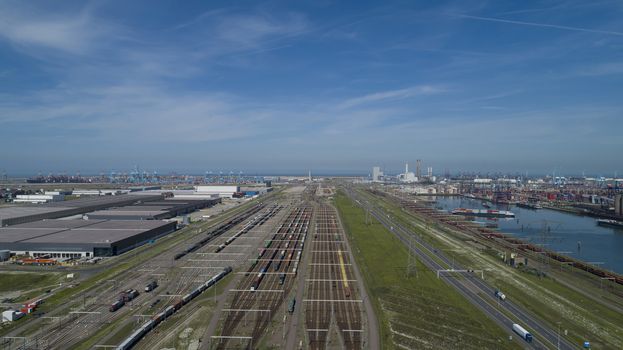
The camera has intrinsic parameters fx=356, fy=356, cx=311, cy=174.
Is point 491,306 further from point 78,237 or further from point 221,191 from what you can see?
point 221,191

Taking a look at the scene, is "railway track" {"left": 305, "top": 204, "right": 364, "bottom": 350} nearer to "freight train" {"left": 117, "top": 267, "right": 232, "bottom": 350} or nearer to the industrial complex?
"freight train" {"left": 117, "top": 267, "right": 232, "bottom": 350}

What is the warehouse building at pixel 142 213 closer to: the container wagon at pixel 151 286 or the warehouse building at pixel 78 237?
the warehouse building at pixel 78 237

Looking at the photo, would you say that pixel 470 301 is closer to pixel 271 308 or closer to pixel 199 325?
pixel 271 308

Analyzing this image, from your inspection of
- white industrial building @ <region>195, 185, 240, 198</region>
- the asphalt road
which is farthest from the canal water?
white industrial building @ <region>195, 185, 240, 198</region>

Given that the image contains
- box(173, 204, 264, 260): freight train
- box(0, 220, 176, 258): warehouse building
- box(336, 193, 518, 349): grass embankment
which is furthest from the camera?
box(173, 204, 264, 260): freight train

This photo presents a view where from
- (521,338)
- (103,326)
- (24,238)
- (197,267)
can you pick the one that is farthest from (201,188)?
(521,338)

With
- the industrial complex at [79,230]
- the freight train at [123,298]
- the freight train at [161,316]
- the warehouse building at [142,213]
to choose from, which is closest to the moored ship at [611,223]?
the freight train at [161,316]
